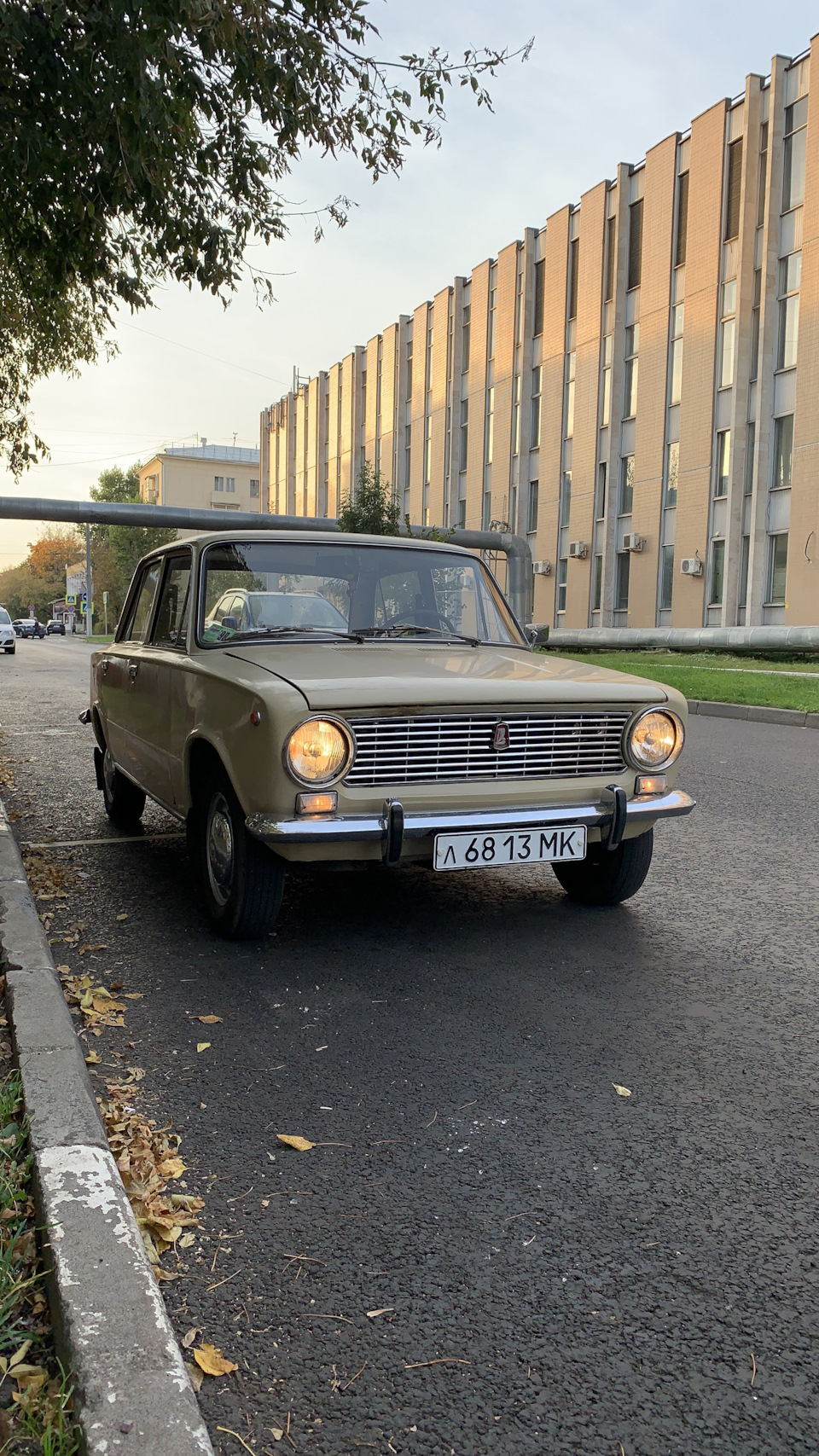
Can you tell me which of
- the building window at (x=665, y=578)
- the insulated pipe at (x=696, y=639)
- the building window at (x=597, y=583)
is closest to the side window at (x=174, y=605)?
the insulated pipe at (x=696, y=639)

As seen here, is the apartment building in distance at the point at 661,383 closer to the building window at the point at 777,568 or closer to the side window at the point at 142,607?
the building window at the point at 777,568

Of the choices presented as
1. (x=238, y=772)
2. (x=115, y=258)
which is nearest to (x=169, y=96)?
(x=115, y=258)

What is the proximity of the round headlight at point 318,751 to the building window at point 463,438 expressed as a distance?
39277 millimetres

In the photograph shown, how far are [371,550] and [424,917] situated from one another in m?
1.79

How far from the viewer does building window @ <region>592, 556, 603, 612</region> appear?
109 feet

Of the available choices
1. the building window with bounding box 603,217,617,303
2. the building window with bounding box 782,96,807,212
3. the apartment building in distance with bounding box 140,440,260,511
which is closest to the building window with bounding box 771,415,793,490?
the building window with bounding box 782,96,807,212

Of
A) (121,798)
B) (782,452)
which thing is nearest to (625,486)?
(782,452)

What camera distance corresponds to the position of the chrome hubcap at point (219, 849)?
14.5 ft

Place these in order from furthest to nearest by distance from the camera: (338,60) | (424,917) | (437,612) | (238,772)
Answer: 1. (338,60)
2. (437,612)
3. (424,917)
4. (238,772)

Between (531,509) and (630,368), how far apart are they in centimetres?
660

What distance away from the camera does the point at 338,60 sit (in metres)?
5.82

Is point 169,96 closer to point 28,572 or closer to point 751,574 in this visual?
point 751,574

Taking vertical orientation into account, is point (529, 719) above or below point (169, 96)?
below

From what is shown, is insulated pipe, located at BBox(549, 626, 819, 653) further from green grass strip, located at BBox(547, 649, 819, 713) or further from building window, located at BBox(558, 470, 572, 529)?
building window, located at BBox(558, 470, 572, 529)
